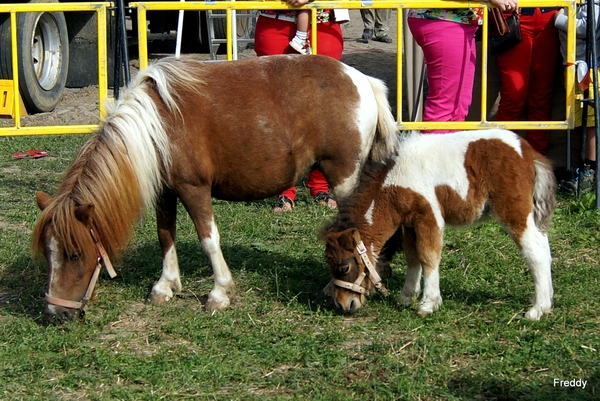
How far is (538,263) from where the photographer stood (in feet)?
14.5

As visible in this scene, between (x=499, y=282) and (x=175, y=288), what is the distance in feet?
6.60

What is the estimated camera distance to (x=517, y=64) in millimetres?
7059

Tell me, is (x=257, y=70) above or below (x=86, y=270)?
above

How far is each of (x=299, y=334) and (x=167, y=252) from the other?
110cm

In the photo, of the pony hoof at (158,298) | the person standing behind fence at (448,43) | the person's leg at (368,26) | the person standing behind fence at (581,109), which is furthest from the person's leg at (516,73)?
the person's leg at (368,26)

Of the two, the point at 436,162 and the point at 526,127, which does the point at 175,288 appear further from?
the point at 526,127

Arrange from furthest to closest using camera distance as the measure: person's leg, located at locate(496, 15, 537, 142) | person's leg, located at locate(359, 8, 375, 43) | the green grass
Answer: person's leg, located at locate(359, 8, 375, 43), person's leg, located at locate(496, 15, 537, 142), the green grass

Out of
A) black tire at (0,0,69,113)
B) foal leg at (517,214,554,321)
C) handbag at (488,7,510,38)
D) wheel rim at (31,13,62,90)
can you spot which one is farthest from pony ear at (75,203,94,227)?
wheel rim at (31,13,62,90)

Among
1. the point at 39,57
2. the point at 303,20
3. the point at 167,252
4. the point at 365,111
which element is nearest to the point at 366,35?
the point at 39,57

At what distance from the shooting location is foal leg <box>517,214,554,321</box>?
4398 mm

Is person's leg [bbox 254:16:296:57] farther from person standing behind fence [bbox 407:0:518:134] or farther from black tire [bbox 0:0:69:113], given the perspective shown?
black tire [bbox 0:0:69:113]

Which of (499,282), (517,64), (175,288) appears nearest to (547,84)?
(517,64)

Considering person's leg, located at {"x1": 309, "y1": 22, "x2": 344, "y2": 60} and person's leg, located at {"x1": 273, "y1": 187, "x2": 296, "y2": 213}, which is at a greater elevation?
person's leg, located at {"x1": 309, "y1": 22, "x2": 344, "y2": 60}

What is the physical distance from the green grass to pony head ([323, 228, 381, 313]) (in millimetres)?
A: 148
